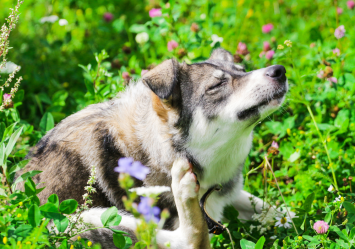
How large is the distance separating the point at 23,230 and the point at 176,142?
1166 millimetres

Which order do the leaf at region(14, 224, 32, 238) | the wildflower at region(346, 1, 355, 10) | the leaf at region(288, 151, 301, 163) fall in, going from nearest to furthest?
the leaf at region(14, 224, 32, 238) < the leaf at region(288, 151, 301, 163) < the wildflower at region(346, 1, 355, 10)

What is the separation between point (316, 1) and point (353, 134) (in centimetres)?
342

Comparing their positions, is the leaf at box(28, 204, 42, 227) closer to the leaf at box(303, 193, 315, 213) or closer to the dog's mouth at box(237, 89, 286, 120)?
the dog's mouth at box(237, 89, 286, 120)

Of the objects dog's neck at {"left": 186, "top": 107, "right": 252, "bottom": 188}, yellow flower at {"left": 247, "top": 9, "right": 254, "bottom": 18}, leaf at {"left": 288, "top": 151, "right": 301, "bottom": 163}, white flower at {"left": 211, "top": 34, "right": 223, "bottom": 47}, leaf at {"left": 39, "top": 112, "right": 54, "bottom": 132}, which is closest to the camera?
dog's neck at {"left": 186, "top": 107, "right": 252, "bottom": 188}

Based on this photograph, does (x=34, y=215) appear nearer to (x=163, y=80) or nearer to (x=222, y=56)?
(x=163, y=80)

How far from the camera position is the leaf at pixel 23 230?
2.05 meters

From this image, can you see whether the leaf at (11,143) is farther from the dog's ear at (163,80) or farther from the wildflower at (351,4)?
the wildflower at (351,4)

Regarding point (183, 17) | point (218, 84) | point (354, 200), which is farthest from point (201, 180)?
point (183, 17)

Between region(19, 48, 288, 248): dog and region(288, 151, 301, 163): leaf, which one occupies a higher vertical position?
region(19, 48, 288, 248): dog

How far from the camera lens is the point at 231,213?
3143 millimetres

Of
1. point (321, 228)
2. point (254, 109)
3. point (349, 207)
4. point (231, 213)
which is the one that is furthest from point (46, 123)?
point (349, 207)

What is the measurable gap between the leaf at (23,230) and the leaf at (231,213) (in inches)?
63.9

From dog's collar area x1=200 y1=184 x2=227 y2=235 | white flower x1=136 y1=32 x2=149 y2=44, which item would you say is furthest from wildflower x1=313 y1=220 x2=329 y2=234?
white flower x1=136 y1=32 x2=149 y2=44

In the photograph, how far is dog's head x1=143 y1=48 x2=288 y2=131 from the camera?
8.54 ft
